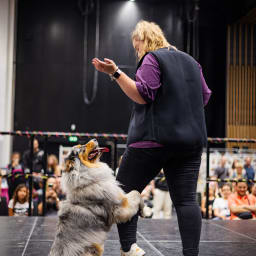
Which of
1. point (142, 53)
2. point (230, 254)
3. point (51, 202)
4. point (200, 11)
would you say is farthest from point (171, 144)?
point (200, 11)

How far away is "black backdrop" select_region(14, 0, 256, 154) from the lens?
37.8ft

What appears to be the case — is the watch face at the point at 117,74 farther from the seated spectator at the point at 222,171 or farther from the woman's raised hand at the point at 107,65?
the seated spectator at the point at 222,171

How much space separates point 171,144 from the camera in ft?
7.02

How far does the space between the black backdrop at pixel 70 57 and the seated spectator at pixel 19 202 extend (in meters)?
6.43

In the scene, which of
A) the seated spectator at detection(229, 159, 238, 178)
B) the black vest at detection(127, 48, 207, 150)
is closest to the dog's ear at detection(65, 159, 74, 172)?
the black vest at detection(127, 48, 207, 150)

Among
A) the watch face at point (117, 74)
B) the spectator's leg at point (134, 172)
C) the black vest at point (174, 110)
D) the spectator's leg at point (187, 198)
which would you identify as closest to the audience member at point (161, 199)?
the spectator's leg at point (134, 172)

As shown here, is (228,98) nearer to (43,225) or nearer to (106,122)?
(106,122)

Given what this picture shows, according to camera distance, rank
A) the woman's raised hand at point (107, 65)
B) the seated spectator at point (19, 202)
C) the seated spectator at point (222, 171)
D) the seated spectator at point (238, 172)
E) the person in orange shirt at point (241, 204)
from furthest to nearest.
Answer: the seated spectator at point (222, 171), the seated spectator at point (238, 172), the person in orange shirt at point (241, 204), the seated spectator at point (19, 202), the woman's raised hand at point (107, 65)

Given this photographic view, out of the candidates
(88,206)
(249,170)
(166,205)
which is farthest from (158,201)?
(88,206)

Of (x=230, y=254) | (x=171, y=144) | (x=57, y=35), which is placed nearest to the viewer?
(x=171, y=144)

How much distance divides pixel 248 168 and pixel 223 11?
7001 millimetres

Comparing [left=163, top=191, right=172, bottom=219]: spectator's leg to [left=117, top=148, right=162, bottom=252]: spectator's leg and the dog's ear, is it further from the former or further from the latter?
the dog's ear

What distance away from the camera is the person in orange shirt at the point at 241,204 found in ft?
18.2

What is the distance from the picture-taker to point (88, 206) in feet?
7.16
